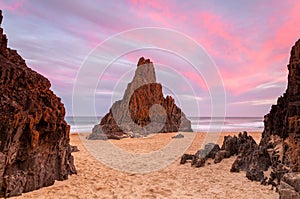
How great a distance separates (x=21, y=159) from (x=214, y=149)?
11675 millimetres

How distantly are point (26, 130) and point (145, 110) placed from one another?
33593mm

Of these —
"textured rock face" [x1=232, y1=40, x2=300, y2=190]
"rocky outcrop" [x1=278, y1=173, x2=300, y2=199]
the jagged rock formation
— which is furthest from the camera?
the jagged rock formation

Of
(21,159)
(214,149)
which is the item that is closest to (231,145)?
(214,149)

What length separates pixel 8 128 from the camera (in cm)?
752

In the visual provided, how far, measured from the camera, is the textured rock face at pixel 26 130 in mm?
7555

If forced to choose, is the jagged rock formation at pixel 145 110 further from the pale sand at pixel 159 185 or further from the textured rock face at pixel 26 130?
the textured rock face at pixel 26 130

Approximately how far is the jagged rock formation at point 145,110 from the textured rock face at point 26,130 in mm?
23308

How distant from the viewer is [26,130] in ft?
27.0

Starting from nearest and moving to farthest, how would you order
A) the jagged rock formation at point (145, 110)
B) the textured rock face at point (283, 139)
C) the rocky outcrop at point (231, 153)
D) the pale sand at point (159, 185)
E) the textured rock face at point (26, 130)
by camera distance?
1. the textured rock face at point (26, 130)
2. the pale sand at point (159, 185)
3. the textured rock face at point (283, 139)
4. the rocky outcrop at point (231, 153)
5. the jagged rock formation at point (145, 110)

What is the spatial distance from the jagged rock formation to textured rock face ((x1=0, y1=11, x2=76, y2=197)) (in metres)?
23.3

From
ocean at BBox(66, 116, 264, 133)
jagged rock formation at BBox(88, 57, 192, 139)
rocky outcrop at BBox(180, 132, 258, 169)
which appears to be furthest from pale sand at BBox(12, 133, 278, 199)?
ocean at BBox(66, 116, 264, 133)

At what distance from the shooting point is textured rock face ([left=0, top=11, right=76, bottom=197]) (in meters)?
7.55

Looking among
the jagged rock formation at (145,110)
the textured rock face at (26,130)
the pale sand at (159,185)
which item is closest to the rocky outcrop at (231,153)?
the pale sand at (159,185)

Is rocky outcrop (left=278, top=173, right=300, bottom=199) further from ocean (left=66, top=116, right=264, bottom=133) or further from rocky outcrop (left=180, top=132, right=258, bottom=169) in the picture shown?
ocean (left=66, top=116, right=264, bottom=133)
